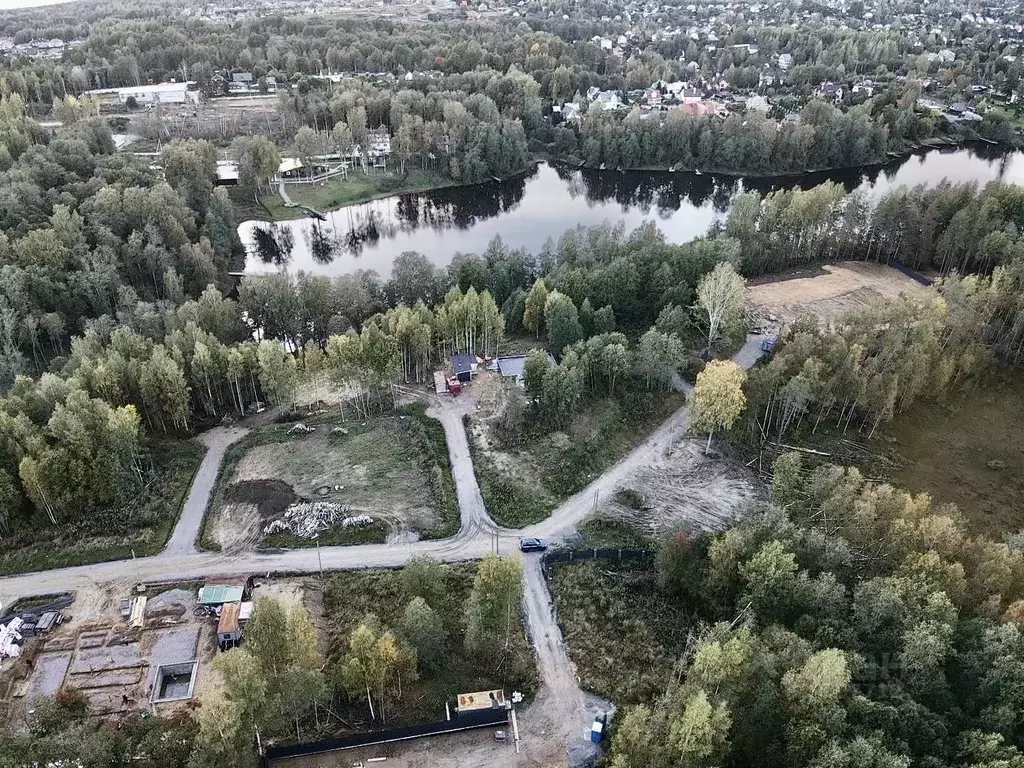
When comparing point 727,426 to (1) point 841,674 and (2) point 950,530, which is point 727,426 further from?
(1) point 841,674

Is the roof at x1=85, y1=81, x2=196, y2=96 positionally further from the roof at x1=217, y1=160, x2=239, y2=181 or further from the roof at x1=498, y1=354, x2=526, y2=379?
the roof at x1=498, y1=354, x2=526, y2=379

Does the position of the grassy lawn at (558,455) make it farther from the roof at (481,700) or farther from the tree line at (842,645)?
the roof at (481,700)

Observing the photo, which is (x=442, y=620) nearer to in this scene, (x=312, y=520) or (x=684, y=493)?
(x=312, y=520)

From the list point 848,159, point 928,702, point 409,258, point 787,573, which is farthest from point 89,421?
point 848,159

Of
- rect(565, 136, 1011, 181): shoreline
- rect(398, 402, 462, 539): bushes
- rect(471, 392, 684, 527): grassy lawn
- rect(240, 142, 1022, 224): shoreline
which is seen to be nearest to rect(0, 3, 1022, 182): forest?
rect(565, 136, 1011, 181): shoreline

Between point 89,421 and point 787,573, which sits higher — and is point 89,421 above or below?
above

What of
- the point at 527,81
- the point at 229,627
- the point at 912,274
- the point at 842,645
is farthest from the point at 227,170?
the point at 842,645
